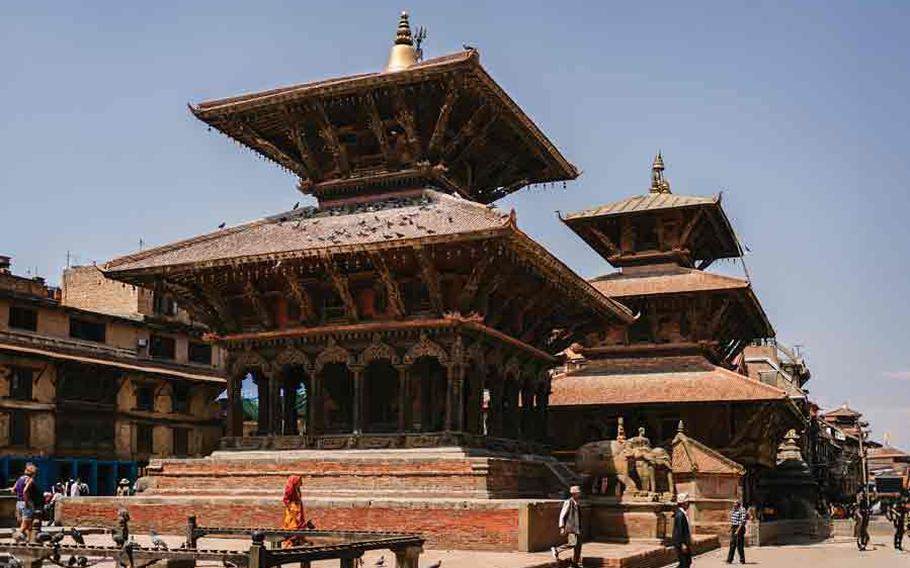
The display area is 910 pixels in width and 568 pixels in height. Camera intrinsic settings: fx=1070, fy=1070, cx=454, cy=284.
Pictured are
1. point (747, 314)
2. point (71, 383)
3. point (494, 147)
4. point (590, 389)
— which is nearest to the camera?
point (494, 147)

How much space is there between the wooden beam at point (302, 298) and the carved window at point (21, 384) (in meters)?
23.4

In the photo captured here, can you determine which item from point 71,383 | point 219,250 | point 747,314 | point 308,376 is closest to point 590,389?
point 747,314

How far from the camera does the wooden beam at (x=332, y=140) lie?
28062 millimetres

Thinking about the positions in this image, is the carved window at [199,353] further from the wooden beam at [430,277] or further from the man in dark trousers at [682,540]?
the man in dark trousers at [682,540]

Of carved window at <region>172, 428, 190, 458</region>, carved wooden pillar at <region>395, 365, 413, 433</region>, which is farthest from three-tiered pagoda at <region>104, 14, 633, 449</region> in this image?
carved window at <region>172, 428, 190, 458</region>

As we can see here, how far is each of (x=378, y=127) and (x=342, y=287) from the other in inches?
195

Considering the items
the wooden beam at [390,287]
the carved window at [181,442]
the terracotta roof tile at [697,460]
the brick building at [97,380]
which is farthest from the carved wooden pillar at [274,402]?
the carved window at [181,442]

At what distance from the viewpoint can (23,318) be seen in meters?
46.9

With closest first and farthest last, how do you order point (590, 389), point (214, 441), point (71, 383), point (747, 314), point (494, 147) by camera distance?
point (494, 147), point (590, 389), point (747, 314), point (71, 383), point (214, 441)

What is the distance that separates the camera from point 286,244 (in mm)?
26062

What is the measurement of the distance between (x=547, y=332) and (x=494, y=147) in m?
5.58

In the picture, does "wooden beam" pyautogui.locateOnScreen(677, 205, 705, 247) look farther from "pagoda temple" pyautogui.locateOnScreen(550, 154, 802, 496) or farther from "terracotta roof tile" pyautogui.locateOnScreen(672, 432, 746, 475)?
"terracotta roof tile" pyautogui.locateOnScreen(672, 432, 746, 475)

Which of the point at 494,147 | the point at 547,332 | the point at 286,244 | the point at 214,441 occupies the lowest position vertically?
the point at 214,441

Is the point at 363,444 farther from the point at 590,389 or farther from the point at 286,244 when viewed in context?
the point at 590,389
